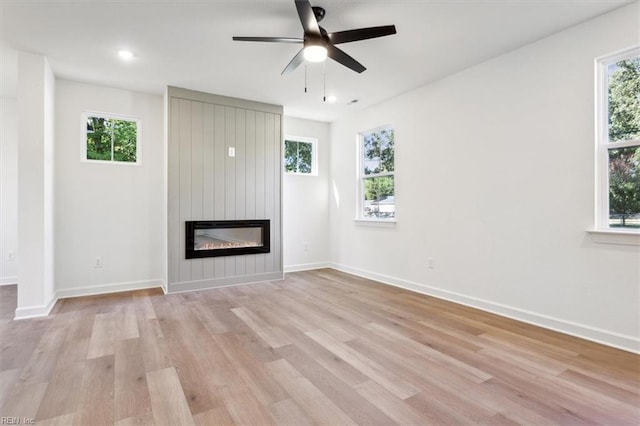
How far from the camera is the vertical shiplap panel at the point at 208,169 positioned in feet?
14.8

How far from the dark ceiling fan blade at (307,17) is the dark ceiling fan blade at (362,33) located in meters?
0.17

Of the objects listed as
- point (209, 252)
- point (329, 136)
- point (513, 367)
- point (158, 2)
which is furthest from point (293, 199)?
point (513, 367)

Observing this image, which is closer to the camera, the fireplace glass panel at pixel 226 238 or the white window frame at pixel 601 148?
the white window frame at pixel 601 148

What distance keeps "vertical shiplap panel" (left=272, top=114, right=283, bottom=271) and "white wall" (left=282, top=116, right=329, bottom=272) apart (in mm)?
478

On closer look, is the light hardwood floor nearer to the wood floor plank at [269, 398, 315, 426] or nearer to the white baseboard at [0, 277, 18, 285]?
the wood floor plank at [269, 398, 315, 426]

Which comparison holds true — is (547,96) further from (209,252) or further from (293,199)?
(209,252)

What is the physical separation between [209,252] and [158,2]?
303 centimetres

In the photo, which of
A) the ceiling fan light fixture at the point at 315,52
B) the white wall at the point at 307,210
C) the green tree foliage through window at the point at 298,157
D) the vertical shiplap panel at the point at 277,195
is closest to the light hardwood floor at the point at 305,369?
the vertical shiplap panel at the point at 277,195

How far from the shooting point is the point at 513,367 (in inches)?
87.9

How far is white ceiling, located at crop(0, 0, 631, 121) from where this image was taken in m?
2.57

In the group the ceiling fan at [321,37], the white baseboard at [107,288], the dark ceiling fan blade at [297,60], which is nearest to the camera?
the ceiling fan at [321,37]

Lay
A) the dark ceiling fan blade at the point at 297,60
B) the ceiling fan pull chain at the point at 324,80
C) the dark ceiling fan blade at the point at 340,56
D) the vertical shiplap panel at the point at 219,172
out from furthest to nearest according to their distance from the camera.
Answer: the vertical shiplap panel at the point at 219,172 < the ceiling fan pull chain at the point at 324,80 < the dark ceiling fan blade at the point at 297,60 < the dark ceiling fan blade at the point at 340,56

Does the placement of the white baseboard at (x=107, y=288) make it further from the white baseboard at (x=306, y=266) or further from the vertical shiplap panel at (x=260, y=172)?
the white baseboard at (x=306, y=266)

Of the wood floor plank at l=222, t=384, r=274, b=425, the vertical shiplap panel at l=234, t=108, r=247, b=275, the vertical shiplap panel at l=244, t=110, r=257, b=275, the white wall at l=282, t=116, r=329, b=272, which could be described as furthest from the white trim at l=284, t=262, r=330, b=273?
the wood floor plank at l=222, t=384, r=274, b=425
